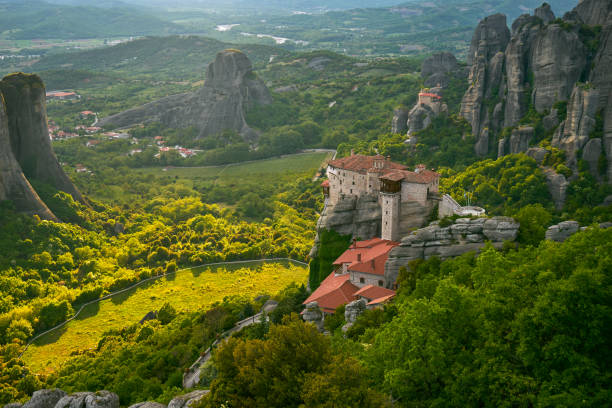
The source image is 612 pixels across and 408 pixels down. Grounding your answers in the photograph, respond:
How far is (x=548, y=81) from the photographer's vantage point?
2512 inches

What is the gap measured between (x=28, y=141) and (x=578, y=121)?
215ft

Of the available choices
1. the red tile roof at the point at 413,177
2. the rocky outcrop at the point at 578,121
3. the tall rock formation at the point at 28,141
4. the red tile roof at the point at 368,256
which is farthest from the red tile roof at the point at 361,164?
the tall rock formation at the point at 28,141

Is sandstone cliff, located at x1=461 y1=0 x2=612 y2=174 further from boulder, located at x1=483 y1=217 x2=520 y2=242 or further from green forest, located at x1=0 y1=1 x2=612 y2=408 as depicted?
boulder, located at x1=483 y1=217 x2=520 y2=242

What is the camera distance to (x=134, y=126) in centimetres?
13612

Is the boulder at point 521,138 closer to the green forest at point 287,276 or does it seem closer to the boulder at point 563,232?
the green forest at point 287,276

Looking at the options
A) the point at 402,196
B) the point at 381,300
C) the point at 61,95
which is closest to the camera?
the point at 381,300

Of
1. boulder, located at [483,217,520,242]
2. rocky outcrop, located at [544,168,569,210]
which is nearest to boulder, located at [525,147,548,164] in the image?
rocky outcrop, located at [544,168,569,210]

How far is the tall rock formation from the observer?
66.5 m

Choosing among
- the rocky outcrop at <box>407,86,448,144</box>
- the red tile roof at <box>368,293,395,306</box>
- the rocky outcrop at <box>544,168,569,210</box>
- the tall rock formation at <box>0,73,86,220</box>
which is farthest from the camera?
the rocky outcrop at <box>407,86,448,144</box>

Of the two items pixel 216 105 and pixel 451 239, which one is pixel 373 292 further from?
pixel 216 105

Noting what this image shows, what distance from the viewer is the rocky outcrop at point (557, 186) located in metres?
53.4

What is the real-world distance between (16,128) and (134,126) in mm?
64992

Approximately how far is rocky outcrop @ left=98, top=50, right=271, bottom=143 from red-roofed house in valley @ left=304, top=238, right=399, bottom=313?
81.9 metres

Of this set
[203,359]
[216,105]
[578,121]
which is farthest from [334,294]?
[216,105]
